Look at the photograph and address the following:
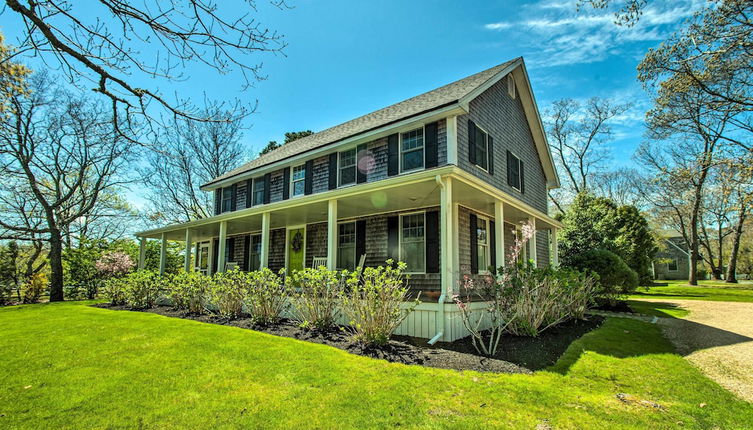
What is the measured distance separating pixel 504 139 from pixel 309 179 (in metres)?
6.60

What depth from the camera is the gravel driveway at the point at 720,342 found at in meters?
4.83

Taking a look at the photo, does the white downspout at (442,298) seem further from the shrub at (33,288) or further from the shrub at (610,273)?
the shrub at (33,288)

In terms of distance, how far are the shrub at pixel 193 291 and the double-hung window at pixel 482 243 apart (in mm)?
7408

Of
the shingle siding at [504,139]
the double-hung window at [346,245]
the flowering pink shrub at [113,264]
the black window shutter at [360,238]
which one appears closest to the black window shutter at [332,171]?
the double-hung window at [346,245]

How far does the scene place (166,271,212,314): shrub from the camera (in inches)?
379

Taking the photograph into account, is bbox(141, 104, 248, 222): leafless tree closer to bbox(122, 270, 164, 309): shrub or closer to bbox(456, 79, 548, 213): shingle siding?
bbox(122, 270, 164, 309): shrub

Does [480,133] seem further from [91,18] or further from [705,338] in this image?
[91,18]

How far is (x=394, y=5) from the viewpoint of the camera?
585cm

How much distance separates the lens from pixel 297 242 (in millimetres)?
12719

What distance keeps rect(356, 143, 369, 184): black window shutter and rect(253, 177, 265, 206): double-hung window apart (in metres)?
5.37

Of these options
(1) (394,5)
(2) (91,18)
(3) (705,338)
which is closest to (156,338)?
(2) (91,18)

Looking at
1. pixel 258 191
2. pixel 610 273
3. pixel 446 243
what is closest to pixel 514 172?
pixel 610 273

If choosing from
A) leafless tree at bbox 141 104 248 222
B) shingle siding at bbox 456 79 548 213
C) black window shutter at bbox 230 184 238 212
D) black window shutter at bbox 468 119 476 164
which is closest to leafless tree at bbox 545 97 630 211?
shingle siding at bbox 456 79 548 213

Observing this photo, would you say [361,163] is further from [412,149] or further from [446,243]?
[446,243]
